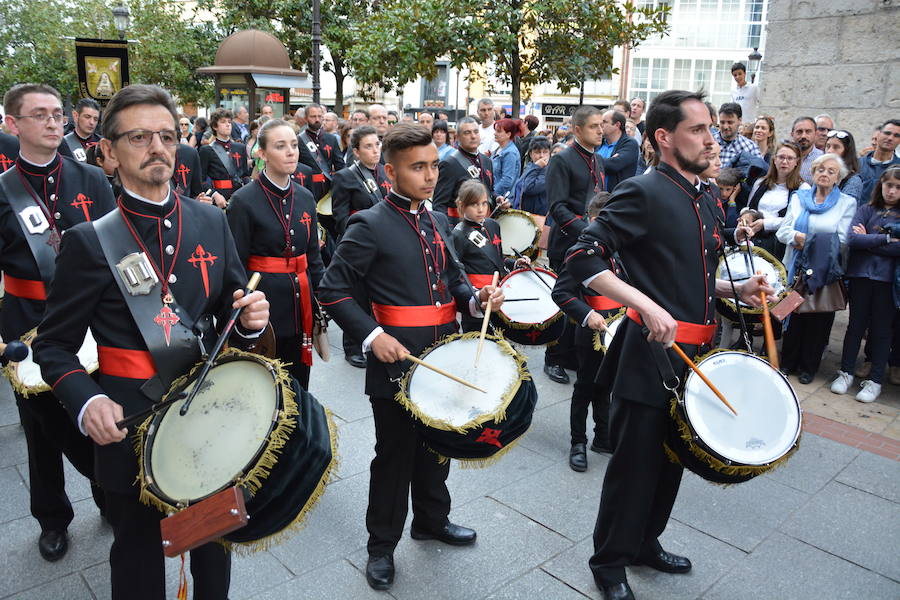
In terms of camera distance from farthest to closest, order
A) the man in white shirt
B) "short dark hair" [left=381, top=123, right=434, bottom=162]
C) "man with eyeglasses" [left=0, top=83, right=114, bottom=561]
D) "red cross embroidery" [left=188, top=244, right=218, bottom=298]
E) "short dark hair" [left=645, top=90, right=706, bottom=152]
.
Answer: the man in white shirt < "man with eyeglasses" [left=0, top=83, right=114, bottom=561] < "short dark hair" [left=381, top=123, right=434, bottom=162] < "short dark hair" [left=645, top=90, right=706, bottom=152] < "red cross embroidery" [left=188, top=244, right=218, bottom=298]

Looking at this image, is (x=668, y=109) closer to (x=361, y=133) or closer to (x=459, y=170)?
(x=361, y=133)

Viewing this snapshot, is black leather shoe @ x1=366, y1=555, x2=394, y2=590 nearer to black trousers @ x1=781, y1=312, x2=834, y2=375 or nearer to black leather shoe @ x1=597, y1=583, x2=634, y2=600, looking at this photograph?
black leather shoe @ x1=597, y1=583, x2=634, y2=600

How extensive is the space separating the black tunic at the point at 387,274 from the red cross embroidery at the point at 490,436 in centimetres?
47

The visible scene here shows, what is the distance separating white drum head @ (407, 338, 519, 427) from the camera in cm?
286

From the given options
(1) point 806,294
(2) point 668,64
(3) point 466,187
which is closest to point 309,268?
(3) point 466,187

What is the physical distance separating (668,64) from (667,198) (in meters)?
34.5

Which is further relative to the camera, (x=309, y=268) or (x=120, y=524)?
(x=309, y=268)

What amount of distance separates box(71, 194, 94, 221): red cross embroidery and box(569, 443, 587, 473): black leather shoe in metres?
3.11

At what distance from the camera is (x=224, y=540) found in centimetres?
232

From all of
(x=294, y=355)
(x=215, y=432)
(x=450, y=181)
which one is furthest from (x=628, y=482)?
(x=450, y=181)

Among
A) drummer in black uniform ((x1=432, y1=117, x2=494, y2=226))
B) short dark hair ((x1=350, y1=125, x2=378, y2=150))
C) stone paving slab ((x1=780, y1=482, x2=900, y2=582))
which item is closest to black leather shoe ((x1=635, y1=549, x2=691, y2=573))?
stone paving slab ((x1=780, y1=482, x2=900, y2=582))

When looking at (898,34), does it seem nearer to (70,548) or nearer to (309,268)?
(309,268)

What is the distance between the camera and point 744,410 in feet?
9.30

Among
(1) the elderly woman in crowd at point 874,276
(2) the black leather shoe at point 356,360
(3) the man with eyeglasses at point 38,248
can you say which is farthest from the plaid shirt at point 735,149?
(3) the man with eyeglasses at point 38,248
